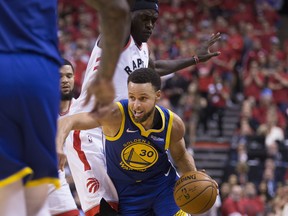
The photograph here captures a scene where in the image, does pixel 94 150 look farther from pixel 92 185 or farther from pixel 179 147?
pixel 179 147

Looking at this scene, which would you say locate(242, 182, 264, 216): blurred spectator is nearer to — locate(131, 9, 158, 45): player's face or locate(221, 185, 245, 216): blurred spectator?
locate(221, 185, 245, 216): blurred spectator

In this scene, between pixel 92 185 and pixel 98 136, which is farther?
pixel 98 136

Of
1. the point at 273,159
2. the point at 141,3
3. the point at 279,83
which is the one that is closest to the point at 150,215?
the point at 141,3

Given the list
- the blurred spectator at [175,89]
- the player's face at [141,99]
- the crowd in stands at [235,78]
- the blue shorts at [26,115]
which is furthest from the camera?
the blurred spectator at [175,89]

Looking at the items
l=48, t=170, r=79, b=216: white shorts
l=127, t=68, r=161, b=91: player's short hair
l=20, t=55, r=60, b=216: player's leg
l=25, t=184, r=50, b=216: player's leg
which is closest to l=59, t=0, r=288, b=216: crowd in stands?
l=48, t=170, r=79, b=216: white shorts

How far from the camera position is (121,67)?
621 cm

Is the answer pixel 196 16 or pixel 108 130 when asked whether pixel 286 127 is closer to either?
pixel 196 16

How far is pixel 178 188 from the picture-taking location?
574 cm

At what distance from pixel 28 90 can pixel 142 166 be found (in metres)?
2.77

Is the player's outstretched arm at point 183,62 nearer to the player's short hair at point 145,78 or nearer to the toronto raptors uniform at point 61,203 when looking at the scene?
the player's short hair at point 145,78

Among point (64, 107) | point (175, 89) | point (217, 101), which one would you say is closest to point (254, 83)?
point (217, 101)

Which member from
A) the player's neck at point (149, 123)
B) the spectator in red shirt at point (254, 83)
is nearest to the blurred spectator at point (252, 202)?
the spectator in red shirt at point (254, 83)

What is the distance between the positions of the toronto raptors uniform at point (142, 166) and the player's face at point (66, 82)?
2.42 ft

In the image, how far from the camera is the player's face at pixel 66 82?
252 inches
